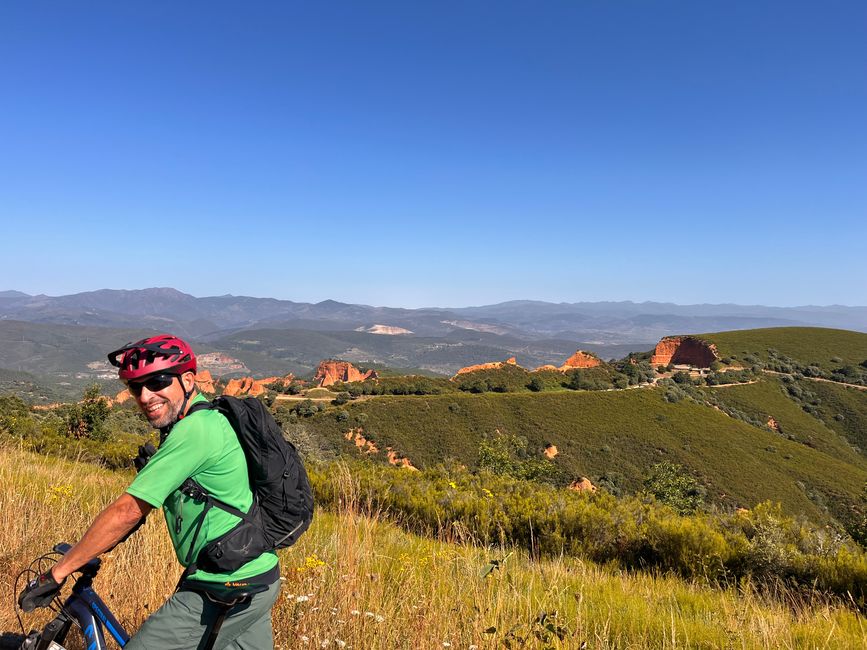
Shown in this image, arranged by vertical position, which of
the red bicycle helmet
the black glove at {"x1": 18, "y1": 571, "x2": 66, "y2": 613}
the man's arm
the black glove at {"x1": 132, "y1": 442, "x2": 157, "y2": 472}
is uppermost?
the red bicycle helmet

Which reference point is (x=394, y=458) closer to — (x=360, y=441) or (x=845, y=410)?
(x=360, y=441)

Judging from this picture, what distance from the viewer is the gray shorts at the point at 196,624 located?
76.4 inches

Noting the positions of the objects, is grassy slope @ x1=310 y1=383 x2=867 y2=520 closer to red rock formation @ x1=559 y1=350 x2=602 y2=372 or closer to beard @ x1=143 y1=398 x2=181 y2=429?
red rock formation @ x1=559 y1=350 x2=602 y2=372

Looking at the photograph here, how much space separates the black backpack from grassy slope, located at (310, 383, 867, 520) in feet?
142

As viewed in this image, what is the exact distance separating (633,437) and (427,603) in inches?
2037

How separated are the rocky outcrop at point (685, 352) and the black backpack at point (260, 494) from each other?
92321 millimetres

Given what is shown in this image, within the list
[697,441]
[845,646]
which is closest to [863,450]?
[697,441]

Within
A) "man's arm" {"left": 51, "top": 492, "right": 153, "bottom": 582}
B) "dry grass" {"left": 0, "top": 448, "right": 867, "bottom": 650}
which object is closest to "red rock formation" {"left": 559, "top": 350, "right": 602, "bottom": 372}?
"dry grass" {"left": 0, "top": 448, "right": 867, "bottom": 650}

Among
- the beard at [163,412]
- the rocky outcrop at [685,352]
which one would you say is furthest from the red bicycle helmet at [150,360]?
the rocky outcrop at [685,352]

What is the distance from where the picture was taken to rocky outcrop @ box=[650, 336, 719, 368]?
83.1 metres

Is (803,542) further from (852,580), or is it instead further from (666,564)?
(666,564)

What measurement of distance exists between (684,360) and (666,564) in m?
93.3

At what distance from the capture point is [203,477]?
1988mm

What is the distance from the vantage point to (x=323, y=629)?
9.15ft
